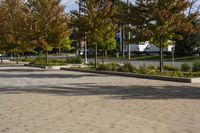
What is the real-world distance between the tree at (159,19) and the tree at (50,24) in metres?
16.0

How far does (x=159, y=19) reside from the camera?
25844 millimetres

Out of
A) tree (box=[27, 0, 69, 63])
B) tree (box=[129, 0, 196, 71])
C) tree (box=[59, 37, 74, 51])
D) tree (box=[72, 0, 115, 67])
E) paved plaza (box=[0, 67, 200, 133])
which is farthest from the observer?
tree (box=[59, 37, 74, 51])

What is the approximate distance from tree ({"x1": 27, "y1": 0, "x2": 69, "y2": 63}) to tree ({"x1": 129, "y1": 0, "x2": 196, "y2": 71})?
52.6 ft

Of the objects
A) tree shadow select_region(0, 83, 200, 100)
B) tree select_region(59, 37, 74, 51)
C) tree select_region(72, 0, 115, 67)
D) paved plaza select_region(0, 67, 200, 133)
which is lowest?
paved plaza select_region(0, 67, 200, 133)

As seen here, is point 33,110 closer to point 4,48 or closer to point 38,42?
point 38,42

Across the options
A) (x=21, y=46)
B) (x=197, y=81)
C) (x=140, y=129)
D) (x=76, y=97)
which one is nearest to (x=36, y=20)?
(x=21, y=46)

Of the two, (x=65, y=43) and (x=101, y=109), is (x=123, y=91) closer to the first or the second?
(x=101, y=109)

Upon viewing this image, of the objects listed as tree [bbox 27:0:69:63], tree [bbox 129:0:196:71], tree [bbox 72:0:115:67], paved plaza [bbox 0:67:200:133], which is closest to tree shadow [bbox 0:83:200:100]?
paved plaza [bbox 0:67:200:133]

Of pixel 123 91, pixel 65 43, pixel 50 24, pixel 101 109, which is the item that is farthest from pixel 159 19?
pixel 65 43

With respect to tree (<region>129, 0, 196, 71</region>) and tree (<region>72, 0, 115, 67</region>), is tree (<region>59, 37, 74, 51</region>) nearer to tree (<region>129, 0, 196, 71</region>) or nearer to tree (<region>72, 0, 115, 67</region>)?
tree (<region>72, 0, 115, 67</region>)

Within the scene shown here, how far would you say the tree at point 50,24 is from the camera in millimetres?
42500

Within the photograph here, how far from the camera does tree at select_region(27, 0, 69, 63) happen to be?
42.5m

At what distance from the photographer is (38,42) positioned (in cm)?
4331

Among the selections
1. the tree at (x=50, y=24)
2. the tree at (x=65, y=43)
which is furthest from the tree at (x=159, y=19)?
the tree at (x=65, y=43)
